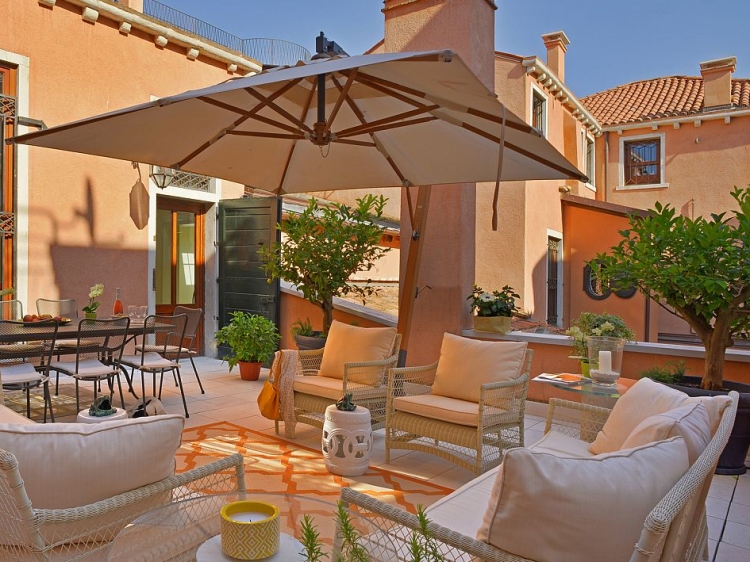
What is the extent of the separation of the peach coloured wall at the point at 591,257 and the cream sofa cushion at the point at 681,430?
8.83 m

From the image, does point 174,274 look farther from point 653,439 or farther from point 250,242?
point 653,439

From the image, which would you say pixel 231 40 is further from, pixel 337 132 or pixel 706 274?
pixel 706 274

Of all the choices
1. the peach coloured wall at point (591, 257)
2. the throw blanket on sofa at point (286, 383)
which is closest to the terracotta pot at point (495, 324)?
the throw blanket on sofa at point (286, 383)

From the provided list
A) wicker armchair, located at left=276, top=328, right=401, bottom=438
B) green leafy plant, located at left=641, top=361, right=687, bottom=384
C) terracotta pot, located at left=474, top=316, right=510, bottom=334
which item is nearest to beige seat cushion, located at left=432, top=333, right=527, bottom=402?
wicker armchair, located at left=276, top=328, right=401, bottom=438

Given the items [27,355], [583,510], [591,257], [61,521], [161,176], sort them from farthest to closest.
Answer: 1. [591,257]
2. [161,176]
3. [27,355]
4. [61,521]
5. [583,510]

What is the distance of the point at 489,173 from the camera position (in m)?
3.89

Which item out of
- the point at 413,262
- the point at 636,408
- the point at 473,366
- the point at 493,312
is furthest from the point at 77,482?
the point at 493,312

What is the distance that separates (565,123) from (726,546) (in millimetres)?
10680

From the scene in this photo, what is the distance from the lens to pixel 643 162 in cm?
1330

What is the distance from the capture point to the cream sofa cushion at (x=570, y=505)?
4.32 feet

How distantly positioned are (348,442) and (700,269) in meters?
2.48

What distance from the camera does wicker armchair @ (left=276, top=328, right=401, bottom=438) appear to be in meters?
4.07

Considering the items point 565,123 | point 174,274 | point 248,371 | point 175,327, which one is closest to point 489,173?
point 175,327

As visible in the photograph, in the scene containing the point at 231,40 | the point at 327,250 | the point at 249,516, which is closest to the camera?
the point at 249,516
